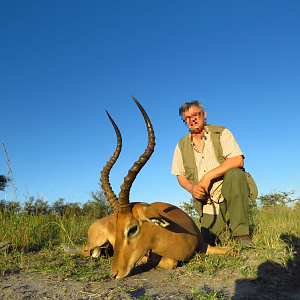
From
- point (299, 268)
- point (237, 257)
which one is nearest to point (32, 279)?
point (237, 257)

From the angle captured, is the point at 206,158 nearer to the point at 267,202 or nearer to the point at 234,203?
the point at 234,203

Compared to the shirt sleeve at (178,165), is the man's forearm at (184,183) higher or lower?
lower

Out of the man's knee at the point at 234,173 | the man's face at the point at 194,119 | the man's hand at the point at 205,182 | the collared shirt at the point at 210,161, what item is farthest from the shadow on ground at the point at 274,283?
the man's face at the point at 194,119

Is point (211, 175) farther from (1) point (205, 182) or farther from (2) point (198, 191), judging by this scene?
(2) point (198, 191)

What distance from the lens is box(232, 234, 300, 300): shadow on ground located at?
2.52 meters

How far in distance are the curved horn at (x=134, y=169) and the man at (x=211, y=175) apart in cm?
151

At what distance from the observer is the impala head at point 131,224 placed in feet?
10.6

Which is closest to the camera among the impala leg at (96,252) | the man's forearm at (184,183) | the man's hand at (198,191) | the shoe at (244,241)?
the shoe at (244,241)

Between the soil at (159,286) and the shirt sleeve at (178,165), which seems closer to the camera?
the soil at (159,286)

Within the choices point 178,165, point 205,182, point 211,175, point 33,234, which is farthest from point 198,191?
point 33,234

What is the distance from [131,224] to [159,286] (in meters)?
0.75

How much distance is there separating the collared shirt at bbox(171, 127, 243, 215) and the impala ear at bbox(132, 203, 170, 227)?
203cm

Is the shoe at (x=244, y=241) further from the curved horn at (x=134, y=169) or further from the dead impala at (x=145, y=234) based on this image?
the curved horn at (x=134, y=169)

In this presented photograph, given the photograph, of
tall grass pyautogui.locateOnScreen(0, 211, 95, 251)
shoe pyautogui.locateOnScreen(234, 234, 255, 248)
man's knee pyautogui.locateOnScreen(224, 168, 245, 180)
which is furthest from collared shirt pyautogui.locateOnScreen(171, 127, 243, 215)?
tall grass pyautogui.locateOnScreen(0, 211, 95, 251)
